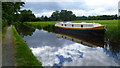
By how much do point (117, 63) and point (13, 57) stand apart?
26.9ft

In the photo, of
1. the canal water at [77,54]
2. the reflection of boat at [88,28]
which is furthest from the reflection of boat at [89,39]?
the reflection of boat at [88,28]

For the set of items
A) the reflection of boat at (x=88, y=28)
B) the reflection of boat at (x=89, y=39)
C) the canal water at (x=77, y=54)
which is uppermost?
the reflection of boat at (x=88, y=28)

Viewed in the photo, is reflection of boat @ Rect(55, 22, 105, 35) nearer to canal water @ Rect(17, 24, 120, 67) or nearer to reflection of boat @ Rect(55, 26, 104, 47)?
reflection of boat @ Rect(55, 26, 104, 47)

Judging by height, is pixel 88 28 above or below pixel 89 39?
above

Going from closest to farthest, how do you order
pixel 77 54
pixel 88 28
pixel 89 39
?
pixel 77 54
pixel 89 39
pixel 88 28

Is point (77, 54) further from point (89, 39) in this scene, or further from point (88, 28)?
point (88, 28)

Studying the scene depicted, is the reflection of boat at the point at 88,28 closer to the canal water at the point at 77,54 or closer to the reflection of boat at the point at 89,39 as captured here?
the reflection of boat at the point at 89,39

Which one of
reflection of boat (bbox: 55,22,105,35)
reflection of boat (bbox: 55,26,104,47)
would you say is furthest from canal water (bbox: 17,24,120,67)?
reflection of boat (bbox: 55,22,105,35)

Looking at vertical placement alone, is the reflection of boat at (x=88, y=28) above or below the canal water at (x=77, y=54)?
above

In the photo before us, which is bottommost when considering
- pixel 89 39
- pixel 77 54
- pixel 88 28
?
pixel 89 39

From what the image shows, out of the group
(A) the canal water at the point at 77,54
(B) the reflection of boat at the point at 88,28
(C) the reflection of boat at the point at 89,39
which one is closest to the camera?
(A) the canal water at the point at 77,54

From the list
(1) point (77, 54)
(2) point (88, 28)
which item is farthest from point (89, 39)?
(1) point (77, 54)

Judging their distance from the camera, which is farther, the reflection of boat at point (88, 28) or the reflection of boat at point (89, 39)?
the reflection of boat at point (88, 28)

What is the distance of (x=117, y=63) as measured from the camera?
11109mm
